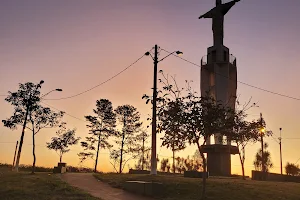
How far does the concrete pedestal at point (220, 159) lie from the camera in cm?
4262

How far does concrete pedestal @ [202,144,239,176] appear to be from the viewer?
140 ft

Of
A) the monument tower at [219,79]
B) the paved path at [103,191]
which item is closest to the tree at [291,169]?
the monument tower at [219,79]

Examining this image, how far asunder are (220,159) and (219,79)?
40.2 ft

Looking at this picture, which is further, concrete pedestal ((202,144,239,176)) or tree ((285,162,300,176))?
tree ((285,162,300,176))

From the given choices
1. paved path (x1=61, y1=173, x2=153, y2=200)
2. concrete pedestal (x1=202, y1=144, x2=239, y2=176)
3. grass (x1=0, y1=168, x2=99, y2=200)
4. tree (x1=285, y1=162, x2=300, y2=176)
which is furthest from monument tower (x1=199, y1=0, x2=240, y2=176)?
tree (x1=285, y1=162, x2=300, y2=176)

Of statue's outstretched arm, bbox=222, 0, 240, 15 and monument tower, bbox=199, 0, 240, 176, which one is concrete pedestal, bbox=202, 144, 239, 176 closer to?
monument tower, bbox=199, 0, 240, 176

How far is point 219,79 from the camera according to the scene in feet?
153

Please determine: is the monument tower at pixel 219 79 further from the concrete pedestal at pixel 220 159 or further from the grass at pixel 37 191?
the grass at pixel 37 191

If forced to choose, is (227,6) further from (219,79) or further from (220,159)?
(220,159)

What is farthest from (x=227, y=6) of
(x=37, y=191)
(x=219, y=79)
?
(x=37, y=191)

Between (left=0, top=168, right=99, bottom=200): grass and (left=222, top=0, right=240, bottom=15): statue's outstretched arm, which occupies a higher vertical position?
(left=222, top=0, right=240, bottom=15): statue's outstretched arm

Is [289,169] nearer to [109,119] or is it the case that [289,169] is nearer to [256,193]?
[109,119]

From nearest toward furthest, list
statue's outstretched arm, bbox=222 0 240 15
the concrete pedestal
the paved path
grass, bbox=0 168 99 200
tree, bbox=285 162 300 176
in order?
1. grass, bbox=0 168 99 200
2. the paved path
3. the concrete pedestal
4. statue's outstretched arm, bbox=222 0 240 15
5. tree, bbox=285 162 300 176

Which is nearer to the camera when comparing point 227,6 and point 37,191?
point 37,191
